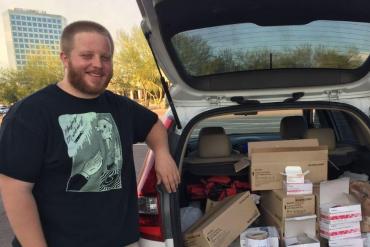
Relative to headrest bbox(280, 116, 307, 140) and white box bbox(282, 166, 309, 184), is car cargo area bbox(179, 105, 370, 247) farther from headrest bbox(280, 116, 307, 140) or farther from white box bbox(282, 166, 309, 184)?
headrest bbox(280, 116, 307, 140)

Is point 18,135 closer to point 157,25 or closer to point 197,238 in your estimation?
point 157,25

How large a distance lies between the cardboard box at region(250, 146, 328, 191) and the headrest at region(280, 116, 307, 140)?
0.65m

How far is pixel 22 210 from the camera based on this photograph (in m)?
1.40

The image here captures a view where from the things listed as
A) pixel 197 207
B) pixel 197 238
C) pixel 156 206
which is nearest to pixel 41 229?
pixel 156 206

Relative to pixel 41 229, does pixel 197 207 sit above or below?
below

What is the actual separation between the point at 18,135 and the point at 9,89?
46676mm

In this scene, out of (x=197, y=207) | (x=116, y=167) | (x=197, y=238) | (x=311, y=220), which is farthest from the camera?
(x=197, y=207)

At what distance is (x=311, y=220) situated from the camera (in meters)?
2.23

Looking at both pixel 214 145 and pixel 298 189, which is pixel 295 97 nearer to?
pixel 298 189

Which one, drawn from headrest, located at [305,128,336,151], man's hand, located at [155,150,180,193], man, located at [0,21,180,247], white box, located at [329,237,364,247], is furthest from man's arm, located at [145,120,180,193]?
headrest, located at [305,128,336,151]

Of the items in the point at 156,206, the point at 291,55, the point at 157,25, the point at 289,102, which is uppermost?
the point at 157,25

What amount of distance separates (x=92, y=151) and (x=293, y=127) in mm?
2038

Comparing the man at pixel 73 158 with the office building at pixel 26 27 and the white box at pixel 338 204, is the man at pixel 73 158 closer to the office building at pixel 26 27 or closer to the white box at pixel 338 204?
the white box at pixel 338 204

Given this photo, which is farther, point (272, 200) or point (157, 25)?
point (272, 200)
